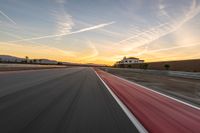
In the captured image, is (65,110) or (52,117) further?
(65,110)

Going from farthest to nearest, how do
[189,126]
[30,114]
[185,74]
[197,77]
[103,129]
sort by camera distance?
[185,74] → [197,77] → [30,114] → [189,126] → [103,129]

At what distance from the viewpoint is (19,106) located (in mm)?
7730

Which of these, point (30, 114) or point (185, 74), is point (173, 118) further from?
point (185, 74)

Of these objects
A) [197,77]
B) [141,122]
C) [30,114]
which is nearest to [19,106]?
[30,114]

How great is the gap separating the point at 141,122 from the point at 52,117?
92.3 inches

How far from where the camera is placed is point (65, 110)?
292 inches

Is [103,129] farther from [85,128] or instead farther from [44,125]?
[44,125]

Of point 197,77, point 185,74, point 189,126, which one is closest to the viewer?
point 189,126

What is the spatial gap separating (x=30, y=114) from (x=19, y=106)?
1.33 m

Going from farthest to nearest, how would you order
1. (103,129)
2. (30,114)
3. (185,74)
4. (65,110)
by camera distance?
(185,74), (65,110), (30,114), (103,129)

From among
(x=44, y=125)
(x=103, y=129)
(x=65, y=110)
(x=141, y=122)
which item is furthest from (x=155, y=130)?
(x=65, y=110)

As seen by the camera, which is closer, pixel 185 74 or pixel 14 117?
pixel 14 117

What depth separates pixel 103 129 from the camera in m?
5.34

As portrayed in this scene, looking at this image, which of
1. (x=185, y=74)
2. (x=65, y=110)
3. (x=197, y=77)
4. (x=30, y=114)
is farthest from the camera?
(x=185, y=74)
